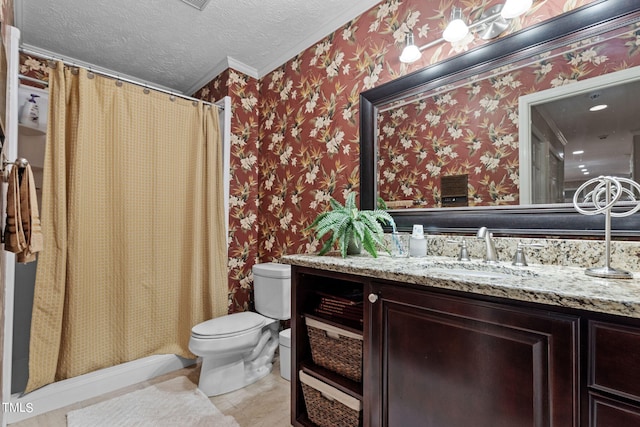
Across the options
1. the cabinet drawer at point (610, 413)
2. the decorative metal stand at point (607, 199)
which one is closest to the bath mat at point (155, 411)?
the cabinet drawer at point (610, 413)

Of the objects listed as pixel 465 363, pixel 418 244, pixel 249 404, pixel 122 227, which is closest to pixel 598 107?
pixel 418 244

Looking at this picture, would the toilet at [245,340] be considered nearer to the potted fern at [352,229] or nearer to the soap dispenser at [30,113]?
the potted fern at [352,229]

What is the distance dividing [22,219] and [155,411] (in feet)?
4.09

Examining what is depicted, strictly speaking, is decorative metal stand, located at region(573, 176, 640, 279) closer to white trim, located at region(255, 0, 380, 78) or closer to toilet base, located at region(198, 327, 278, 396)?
white trim, located at region(255, 0, 380, 78)

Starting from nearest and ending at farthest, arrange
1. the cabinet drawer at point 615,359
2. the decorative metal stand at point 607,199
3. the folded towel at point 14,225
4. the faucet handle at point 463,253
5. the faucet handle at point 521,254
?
the cabinet drawer at point 615,359 < the decorative metal stand at point 607,199 < the folded towel at point 14,225 < the faucet handle at point 521,254 < the faucet handle at point 463,253

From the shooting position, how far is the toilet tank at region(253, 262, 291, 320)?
6.81ft

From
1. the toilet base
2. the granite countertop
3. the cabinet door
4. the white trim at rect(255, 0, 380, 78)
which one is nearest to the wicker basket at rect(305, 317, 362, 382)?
the cabinet door

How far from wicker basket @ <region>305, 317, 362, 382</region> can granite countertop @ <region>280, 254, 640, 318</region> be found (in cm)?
28

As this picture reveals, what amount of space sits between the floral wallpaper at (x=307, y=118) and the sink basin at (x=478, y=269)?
1.35ft

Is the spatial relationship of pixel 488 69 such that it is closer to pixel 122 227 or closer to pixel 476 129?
pixel 476 129

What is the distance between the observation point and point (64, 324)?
1840 mm

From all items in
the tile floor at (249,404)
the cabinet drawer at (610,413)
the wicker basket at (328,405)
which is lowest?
the tile floor at (249,404)

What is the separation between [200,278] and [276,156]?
3.77ft

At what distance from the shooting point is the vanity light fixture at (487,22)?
47.9 inches
